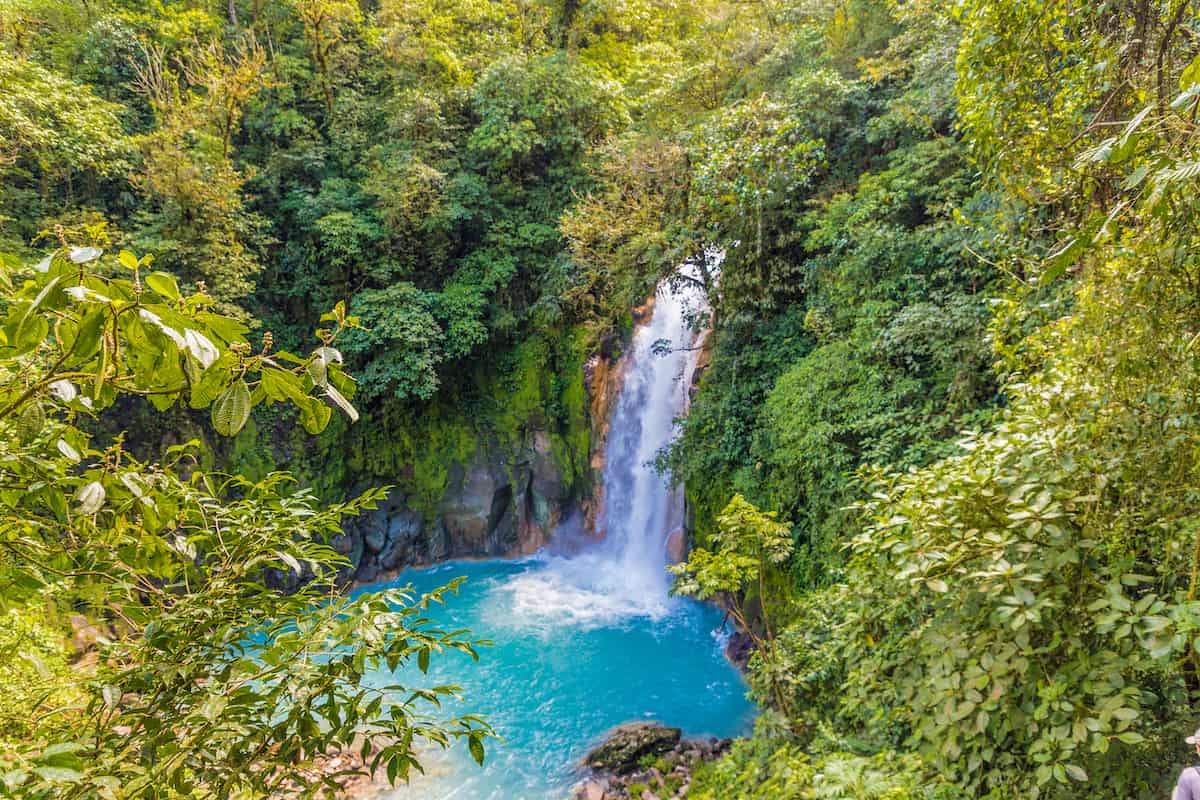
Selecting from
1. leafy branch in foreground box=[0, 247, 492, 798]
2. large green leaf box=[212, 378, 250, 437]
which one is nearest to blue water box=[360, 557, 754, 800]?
leafy branch in foreground box=[0, 247, 492, 798]

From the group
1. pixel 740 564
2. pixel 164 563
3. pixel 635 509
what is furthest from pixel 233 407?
pixel 635 509

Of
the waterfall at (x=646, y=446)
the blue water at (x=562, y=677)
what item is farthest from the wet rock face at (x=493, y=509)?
the waterfall at (x=646, y=446)

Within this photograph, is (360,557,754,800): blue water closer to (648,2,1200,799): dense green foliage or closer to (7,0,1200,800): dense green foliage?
(7,0,1200,800): dense green foliage

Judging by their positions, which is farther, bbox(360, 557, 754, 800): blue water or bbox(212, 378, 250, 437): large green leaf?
bbox(360, 557, 754, 800): blue water

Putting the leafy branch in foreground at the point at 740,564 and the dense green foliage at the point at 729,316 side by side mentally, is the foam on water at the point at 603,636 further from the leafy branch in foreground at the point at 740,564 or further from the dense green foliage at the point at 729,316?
the leafy branch in foreground at the point at 740,564

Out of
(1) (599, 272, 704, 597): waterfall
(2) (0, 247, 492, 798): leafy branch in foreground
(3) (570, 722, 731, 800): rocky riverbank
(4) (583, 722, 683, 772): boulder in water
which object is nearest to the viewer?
(2) (0, 247, 492, 798): leafy branch in foreground

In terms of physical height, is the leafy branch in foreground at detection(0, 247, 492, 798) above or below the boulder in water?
above

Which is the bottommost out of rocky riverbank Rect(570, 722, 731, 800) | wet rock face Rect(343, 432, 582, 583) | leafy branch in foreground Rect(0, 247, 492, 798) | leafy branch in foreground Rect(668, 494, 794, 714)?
rocky riverbank Rect(570, 722, 731, 800)
